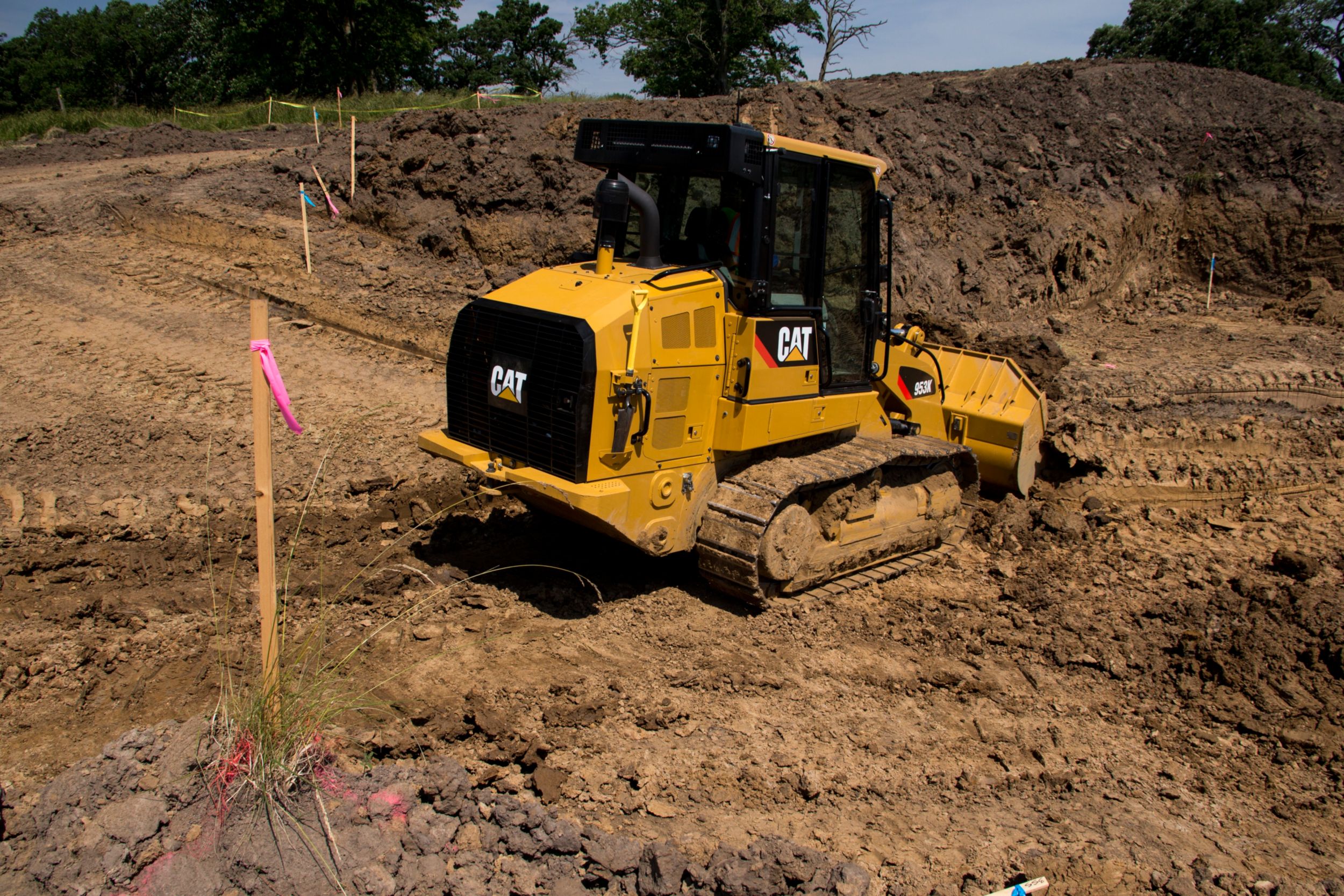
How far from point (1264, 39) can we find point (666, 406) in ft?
120

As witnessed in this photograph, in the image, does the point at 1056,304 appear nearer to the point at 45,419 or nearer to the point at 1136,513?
the point at 1136,513

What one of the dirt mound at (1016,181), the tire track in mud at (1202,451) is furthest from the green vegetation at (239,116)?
the tire track in mud at (1202,451)

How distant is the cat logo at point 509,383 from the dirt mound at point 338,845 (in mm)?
2191

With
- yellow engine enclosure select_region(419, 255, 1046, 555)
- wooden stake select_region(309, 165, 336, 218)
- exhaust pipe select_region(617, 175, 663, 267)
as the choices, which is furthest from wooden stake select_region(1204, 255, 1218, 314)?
wooden stake select_region(309, 165, 336, 218)

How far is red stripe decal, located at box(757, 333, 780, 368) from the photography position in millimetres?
5613

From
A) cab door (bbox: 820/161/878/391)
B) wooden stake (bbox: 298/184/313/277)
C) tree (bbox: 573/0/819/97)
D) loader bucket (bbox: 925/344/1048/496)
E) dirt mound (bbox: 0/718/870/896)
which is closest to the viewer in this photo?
dirt mound (bbox: 0/718/870/896)

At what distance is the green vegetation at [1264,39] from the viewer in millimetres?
31531

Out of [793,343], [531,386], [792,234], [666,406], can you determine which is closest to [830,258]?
[792,234]

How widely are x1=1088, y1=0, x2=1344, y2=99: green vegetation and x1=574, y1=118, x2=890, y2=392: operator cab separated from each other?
101 feet

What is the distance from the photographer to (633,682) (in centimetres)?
513

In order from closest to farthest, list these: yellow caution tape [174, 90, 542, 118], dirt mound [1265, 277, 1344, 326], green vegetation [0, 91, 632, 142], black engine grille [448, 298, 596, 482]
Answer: black engine grille [448, 298, 596, 482], dirt mound [1265, 277, 1344, 326], green vegetation [0, 91, 632, 142], yellow caution tape [174, 90, 542, 118]

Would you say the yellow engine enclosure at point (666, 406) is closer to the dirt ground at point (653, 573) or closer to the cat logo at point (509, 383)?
the cat logo at point (509, 383)

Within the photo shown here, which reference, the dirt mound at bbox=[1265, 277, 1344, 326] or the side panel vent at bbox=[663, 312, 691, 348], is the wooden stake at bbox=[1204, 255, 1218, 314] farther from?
the side panel vent at bbox=[663, 312, 691, 348]

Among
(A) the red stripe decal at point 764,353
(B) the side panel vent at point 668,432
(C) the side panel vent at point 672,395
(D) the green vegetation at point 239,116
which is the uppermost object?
(D) the green vegetation at point 239,116
